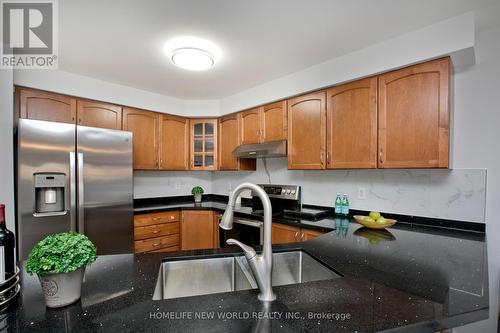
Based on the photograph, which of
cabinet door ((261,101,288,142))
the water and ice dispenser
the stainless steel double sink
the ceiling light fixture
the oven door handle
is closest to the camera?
the stainless steel double sink

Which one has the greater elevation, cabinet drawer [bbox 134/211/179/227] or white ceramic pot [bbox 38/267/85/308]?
white ceramic pot [bbox 38/267/85/308]

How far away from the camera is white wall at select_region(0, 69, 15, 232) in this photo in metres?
1.86

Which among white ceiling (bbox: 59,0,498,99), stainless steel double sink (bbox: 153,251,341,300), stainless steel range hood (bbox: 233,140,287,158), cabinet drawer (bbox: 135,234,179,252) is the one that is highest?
white ceiling (bbox: 59,0,498,99)

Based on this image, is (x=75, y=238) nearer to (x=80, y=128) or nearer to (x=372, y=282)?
(x=372, y=282)

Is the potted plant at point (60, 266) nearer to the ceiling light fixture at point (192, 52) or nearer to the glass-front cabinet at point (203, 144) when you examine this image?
the ceiling light fixture at point (192, 52)

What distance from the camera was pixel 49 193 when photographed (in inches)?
81.5

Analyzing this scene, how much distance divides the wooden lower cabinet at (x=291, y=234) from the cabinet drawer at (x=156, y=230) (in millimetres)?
1379

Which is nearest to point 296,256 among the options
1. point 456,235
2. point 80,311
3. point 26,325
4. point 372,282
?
point 372,282

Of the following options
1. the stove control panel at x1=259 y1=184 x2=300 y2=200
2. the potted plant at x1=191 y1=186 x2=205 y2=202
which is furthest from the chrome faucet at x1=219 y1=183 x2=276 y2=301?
the potted plant at x1=191 y1=186 x2=205 y2=202

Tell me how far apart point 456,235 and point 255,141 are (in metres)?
2.02

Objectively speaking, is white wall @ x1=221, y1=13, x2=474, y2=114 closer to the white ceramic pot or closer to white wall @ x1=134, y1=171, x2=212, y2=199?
white wall @ x1=134, y1=171, x2=212, y2=199

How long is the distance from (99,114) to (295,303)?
2.86m

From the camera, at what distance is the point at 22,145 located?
1.96 meters

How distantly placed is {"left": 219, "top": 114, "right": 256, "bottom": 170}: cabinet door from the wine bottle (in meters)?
2.52
